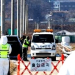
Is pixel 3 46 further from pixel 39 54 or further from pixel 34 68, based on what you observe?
pixel 39 54

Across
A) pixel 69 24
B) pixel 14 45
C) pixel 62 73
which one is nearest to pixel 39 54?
pixel 14 45

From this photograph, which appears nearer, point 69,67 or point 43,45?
point 69,67

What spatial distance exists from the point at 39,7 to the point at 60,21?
27.0m

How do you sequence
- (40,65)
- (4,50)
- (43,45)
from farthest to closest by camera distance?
(43,45)
(4,50)
(40,65)

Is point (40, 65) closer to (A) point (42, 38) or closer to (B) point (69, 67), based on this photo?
(B) point (69, 67)

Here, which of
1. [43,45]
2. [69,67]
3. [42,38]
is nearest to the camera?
[69,67]

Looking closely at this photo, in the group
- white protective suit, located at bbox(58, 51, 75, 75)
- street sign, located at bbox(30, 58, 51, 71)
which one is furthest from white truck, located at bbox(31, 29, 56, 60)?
white protective suit, located at bbox(58, 51, 75, 75)

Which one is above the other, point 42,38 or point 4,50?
point 4,50

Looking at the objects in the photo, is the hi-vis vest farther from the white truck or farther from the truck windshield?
the truck windshield

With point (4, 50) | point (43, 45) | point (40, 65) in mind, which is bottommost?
point (43, 45)

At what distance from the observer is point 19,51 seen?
24766mm

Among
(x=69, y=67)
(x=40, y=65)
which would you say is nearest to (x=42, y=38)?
(x=40, y=65)

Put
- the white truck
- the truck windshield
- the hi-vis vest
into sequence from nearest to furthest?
the hi-vis vest → the white truck → the truck windshield

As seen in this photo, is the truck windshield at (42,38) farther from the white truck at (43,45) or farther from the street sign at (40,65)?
the street sign at (40,65)
